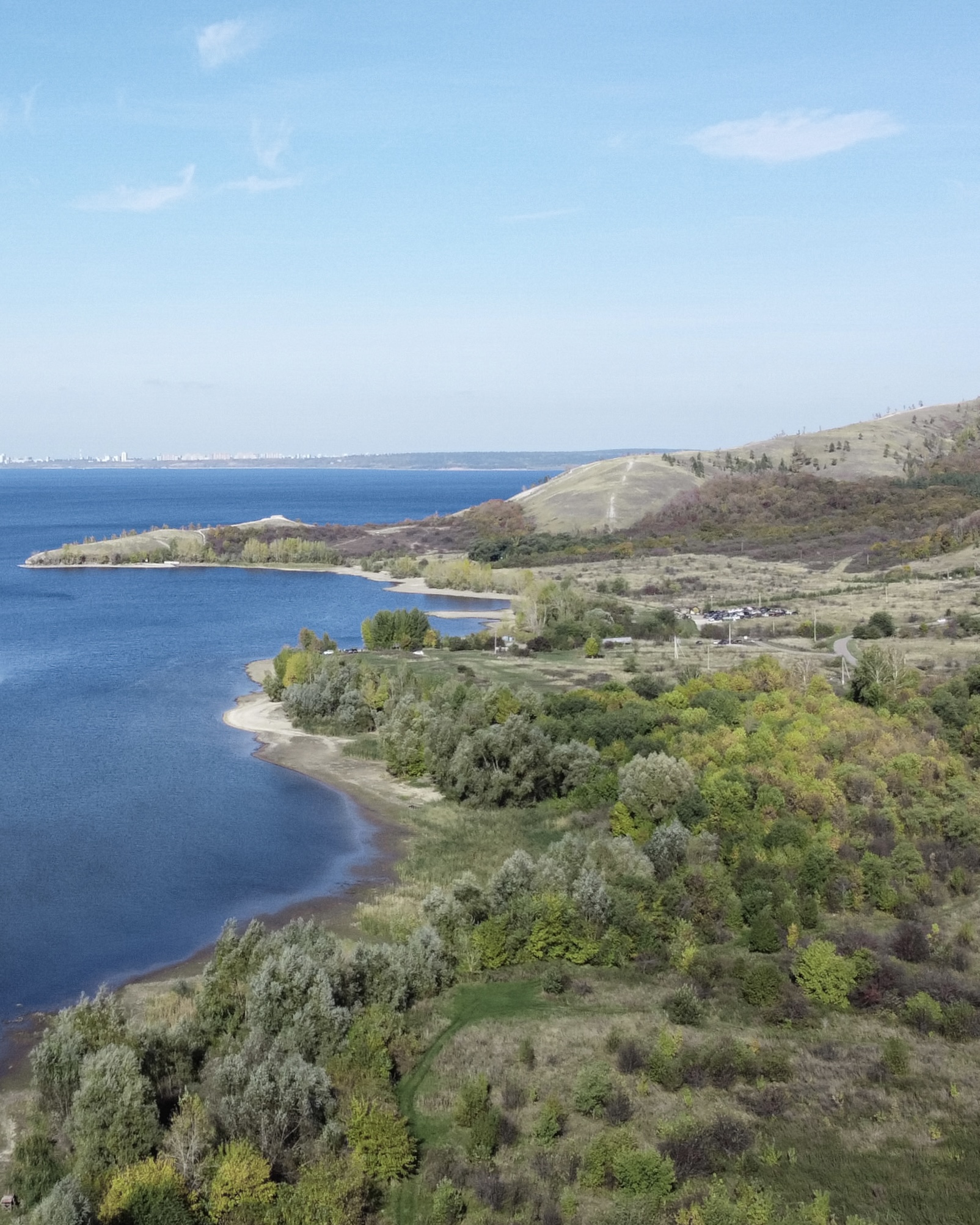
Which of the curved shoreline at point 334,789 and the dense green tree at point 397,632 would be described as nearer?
the curved shoreline at point 334,789

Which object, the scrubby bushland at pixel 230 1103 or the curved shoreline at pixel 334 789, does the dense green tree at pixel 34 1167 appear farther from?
the curved shoreline at pixel 334 789

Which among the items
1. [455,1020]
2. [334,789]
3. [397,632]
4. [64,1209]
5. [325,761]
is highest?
[397,632]

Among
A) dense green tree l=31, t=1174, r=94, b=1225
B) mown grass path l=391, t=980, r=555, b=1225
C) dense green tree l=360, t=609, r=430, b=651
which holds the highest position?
dense green tree l=360, t=609, r=430, b=651

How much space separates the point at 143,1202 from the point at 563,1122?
10.9m

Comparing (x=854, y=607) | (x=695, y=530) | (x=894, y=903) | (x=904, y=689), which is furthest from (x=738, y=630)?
(x=695, y=530)

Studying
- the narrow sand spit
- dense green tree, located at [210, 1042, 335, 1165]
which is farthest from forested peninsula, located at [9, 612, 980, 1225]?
the narrow sand spit

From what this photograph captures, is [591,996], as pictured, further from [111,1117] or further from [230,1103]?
[111,1117]

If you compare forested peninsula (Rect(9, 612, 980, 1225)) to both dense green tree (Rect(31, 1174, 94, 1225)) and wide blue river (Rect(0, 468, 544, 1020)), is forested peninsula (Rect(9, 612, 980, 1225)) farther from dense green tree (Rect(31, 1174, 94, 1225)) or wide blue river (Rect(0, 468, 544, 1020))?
wide blue river (Rect(0, 468, 544, 1020))

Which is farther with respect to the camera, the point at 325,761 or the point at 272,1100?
the point at 325,761

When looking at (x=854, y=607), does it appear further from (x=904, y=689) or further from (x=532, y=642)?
(x=904, y=689)

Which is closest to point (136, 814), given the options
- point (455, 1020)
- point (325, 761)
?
point (325, 761)

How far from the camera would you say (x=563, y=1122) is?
29.4 metres

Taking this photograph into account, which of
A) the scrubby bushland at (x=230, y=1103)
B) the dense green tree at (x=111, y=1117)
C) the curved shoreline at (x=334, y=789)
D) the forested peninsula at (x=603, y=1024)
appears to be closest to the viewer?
the scrubby bushland at (x=230, y=1103)

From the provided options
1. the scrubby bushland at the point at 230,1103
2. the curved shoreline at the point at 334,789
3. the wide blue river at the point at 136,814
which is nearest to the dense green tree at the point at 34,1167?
the scrubby bushland at the point at 230,1103
